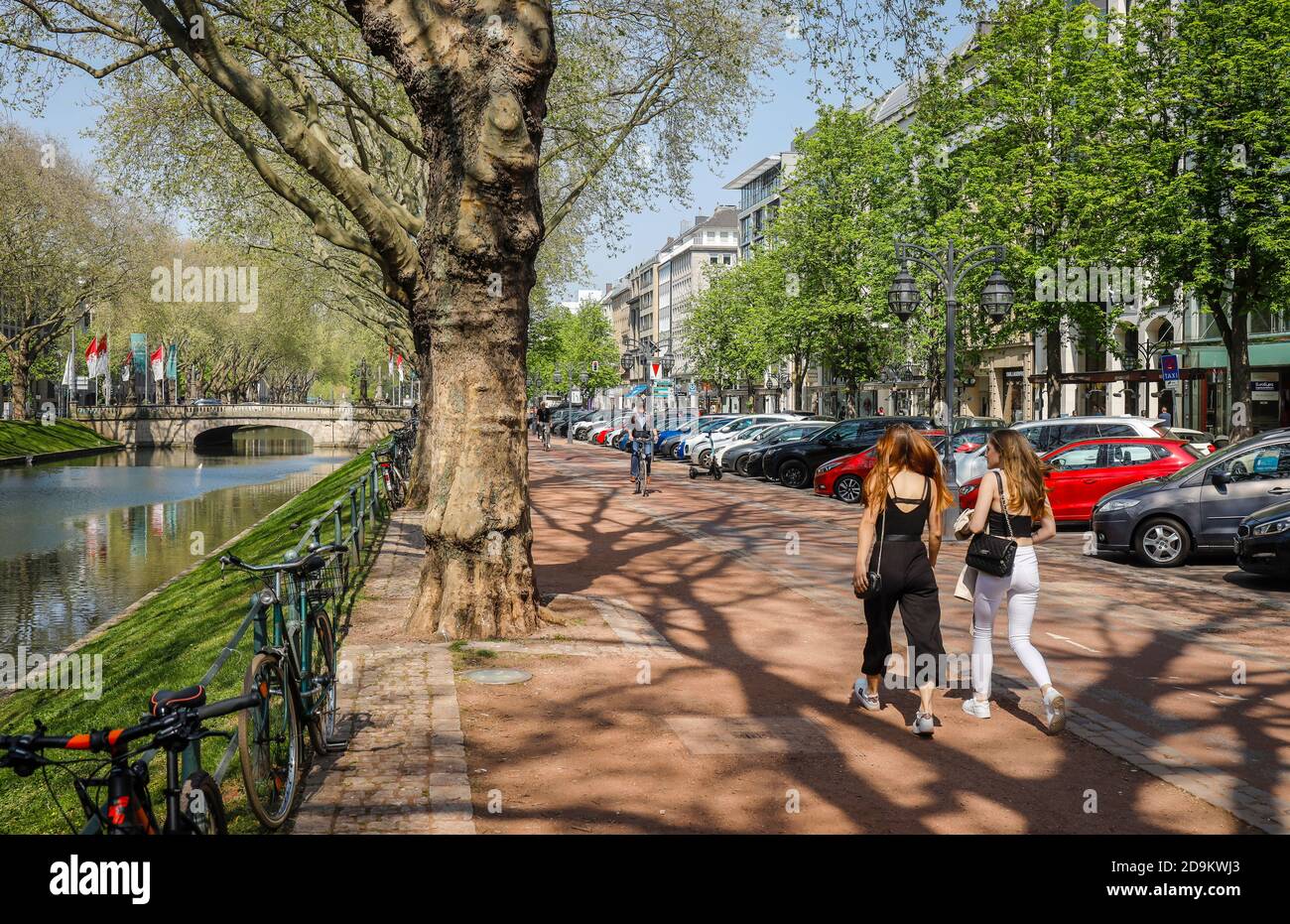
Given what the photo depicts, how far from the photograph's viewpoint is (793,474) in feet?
95.6

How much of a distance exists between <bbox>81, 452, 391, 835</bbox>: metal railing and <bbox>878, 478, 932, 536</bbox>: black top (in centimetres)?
362

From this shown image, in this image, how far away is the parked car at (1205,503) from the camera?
14.7 meters

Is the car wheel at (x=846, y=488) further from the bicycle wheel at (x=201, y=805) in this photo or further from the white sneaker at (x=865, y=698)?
the bicycle wheel at (x=201, y=805)

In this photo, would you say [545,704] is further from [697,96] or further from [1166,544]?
[697,96]

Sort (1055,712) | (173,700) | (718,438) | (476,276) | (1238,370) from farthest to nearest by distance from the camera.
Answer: (718,438) → (1238,370) → (476,276) → (1055,712) → (173,700)

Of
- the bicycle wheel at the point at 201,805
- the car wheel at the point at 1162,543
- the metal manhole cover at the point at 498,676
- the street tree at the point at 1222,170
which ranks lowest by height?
the metal manhole cover at the point at 498,676

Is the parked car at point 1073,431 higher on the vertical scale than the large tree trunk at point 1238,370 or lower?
lower

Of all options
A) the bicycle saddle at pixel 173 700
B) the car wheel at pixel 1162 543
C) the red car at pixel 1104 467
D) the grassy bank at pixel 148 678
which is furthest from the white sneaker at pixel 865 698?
the red car at pixel 1104 467

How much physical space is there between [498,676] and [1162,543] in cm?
1016

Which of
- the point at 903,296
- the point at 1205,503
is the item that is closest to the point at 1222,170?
the point at 903,296

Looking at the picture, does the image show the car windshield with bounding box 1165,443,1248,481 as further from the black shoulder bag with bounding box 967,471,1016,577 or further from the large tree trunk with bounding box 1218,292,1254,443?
the large tree trunk with bounding box 1218,292,1254,443

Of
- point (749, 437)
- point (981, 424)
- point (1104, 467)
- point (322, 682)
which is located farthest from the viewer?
point (749, 437)

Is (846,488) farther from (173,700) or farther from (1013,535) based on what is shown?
(173,700)

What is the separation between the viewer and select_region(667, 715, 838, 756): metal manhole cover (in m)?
6.61
